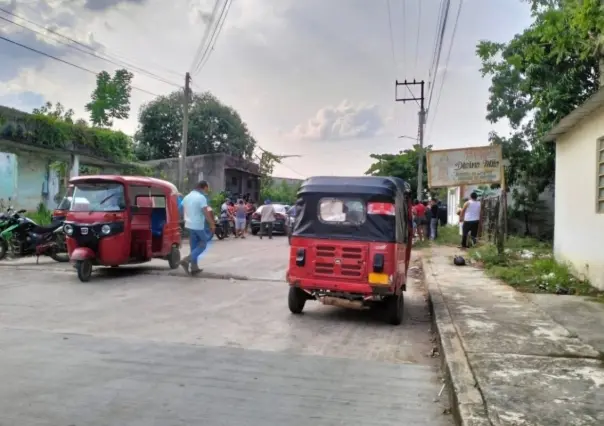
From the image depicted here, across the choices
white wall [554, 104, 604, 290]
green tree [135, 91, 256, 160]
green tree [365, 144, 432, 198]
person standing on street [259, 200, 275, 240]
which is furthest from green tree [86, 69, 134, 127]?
white wall [554, 104, 604, 290]

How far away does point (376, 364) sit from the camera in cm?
552

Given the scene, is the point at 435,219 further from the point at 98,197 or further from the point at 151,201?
the point at 98,197

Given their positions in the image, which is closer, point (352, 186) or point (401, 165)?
point (352, 186)

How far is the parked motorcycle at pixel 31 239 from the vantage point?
12771mm

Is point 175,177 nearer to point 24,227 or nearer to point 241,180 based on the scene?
point 241,180

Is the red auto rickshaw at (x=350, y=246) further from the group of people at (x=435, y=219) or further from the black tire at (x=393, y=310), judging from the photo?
the group of people at (x=435, y=219)

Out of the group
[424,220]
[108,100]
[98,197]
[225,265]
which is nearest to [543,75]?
[424,220]

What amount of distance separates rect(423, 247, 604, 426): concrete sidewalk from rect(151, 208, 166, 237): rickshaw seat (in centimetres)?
607

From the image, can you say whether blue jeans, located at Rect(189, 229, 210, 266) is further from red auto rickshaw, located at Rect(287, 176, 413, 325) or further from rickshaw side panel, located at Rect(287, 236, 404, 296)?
rickshaw side panel, located at Rect(287, 236, 404, 296)

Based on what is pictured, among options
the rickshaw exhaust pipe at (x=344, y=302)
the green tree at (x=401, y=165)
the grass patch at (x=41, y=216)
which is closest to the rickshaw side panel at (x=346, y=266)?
the rickshaw exhaust pipe at (x=344, y=302)

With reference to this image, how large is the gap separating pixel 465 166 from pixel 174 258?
28.5 feet

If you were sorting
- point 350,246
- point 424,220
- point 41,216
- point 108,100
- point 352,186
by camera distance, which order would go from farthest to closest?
point 108,100, point 424,220, point 41,216, point 352,186, point 350,246

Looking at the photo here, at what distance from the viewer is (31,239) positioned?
1306 cm

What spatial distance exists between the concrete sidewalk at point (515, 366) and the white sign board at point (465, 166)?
302 inches
